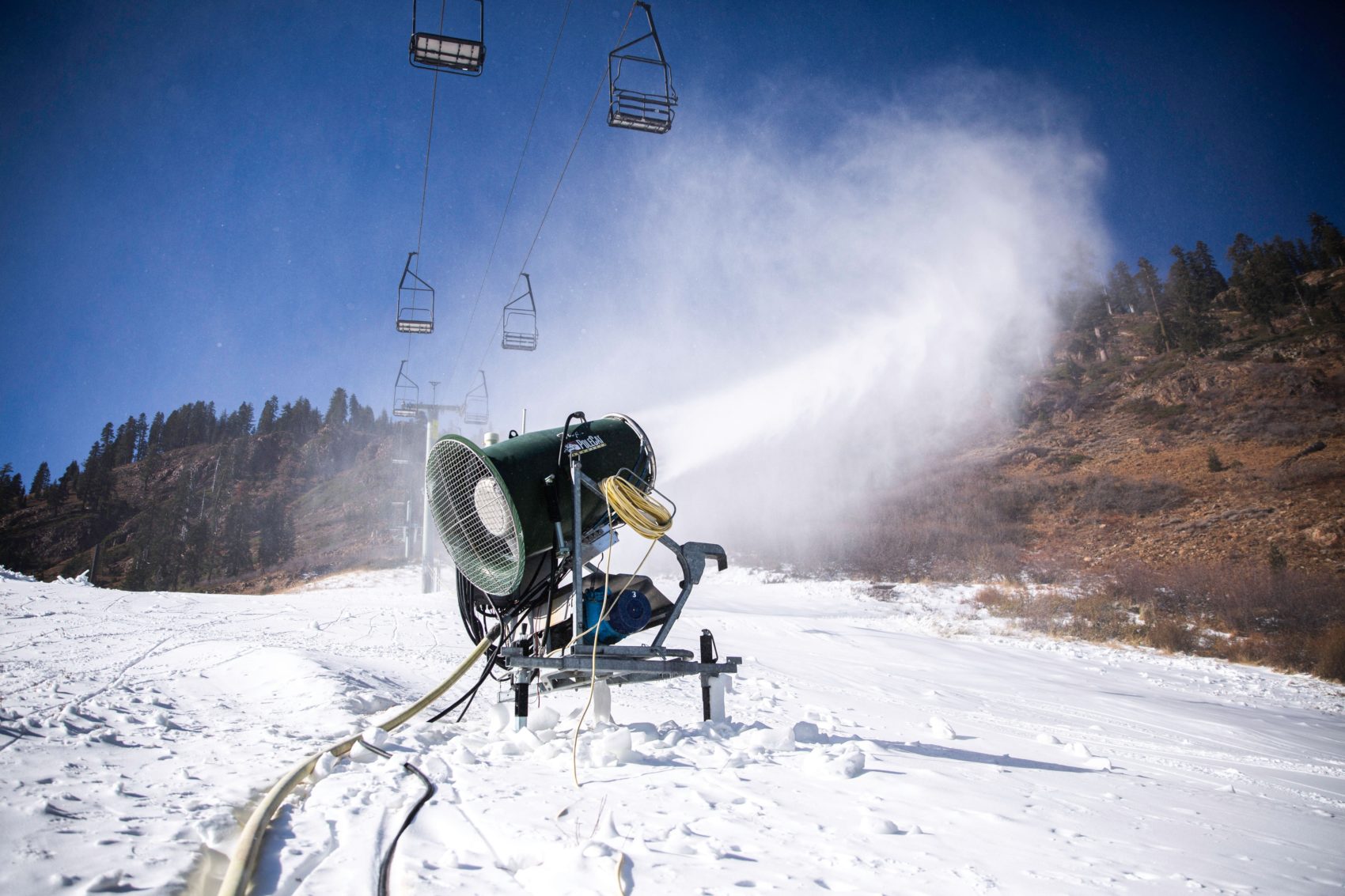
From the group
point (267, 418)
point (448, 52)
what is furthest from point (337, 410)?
point (448, 52)

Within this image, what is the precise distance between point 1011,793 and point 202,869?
320 cm

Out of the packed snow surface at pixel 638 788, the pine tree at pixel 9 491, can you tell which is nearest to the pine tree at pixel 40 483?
the pine tree at pixel 9 491

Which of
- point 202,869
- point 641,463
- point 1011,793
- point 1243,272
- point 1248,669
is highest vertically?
point 1243,272

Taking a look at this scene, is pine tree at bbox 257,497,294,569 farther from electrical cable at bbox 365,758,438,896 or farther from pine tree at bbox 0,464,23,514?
electrical cable at bbox 365,758,438,896

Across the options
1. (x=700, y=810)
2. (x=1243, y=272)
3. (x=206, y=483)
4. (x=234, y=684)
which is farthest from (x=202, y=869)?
(x=206, y=483)

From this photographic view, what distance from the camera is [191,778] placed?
2686mm

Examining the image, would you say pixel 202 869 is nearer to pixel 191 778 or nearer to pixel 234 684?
pixel 191 778

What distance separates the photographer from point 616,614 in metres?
4.16

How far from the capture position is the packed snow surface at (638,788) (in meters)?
1.89

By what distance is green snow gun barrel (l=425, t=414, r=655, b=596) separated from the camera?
151 inches

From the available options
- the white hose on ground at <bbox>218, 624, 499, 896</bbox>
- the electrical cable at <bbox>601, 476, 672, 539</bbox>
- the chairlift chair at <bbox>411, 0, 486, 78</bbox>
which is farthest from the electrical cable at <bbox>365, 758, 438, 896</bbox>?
the chairlift chair at <bbox>411, 0, 486, 78</bbox>

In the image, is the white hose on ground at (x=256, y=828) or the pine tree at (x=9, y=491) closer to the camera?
the white hose on ground at (x=256, y=828)

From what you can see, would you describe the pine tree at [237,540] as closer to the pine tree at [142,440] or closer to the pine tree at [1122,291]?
the pine tree at [142,440]

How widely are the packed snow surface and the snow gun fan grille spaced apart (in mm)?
910
